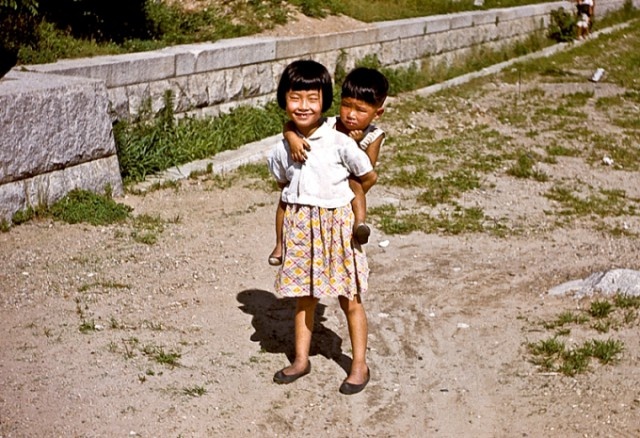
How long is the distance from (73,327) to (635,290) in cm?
315

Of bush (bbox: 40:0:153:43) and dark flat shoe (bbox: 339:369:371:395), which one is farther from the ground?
bush (bbox: 40:0:153:43)

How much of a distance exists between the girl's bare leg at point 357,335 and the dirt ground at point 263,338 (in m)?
0.09

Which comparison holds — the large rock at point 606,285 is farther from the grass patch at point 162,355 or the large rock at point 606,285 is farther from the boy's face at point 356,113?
the grass patch at point 162,355

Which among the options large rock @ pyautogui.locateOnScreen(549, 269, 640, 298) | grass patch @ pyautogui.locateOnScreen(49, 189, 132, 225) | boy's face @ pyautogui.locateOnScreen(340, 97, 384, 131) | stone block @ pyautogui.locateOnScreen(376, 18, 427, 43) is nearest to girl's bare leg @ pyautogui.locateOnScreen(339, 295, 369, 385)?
boy's face @ pyautogui.locateOnScreen(340, 97, 384, 131)

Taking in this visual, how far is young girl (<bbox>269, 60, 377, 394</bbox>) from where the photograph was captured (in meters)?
4.13

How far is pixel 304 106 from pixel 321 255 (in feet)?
2.21

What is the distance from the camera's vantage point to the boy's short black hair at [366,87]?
4.06m

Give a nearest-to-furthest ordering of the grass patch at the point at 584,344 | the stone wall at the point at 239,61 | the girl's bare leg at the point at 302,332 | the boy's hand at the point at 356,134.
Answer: the boy's hand at the point at 356,134
the girl's bare leg at the point at 302,332
the grass patch at the point at 584,344
the stone wall at the point at 239,61

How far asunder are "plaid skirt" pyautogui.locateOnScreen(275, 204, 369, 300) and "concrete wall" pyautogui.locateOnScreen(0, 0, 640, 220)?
2.81m

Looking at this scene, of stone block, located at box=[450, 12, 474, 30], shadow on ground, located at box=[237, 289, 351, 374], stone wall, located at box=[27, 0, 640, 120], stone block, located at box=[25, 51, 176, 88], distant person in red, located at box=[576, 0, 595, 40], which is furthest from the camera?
distant person in red, located at box=[576, 0, 595, 40]

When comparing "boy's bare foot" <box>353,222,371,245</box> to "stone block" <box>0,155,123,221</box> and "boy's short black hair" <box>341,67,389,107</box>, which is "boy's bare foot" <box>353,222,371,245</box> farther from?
"stone block" <box>0,155,123,221</box>

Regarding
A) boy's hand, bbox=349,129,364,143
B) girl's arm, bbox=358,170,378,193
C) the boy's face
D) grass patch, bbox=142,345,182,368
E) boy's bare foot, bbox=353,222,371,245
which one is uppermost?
the boy's face

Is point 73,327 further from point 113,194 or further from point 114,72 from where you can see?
point 114,72

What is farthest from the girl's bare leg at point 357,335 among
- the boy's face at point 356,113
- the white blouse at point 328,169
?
the boy's face at point 356,113
